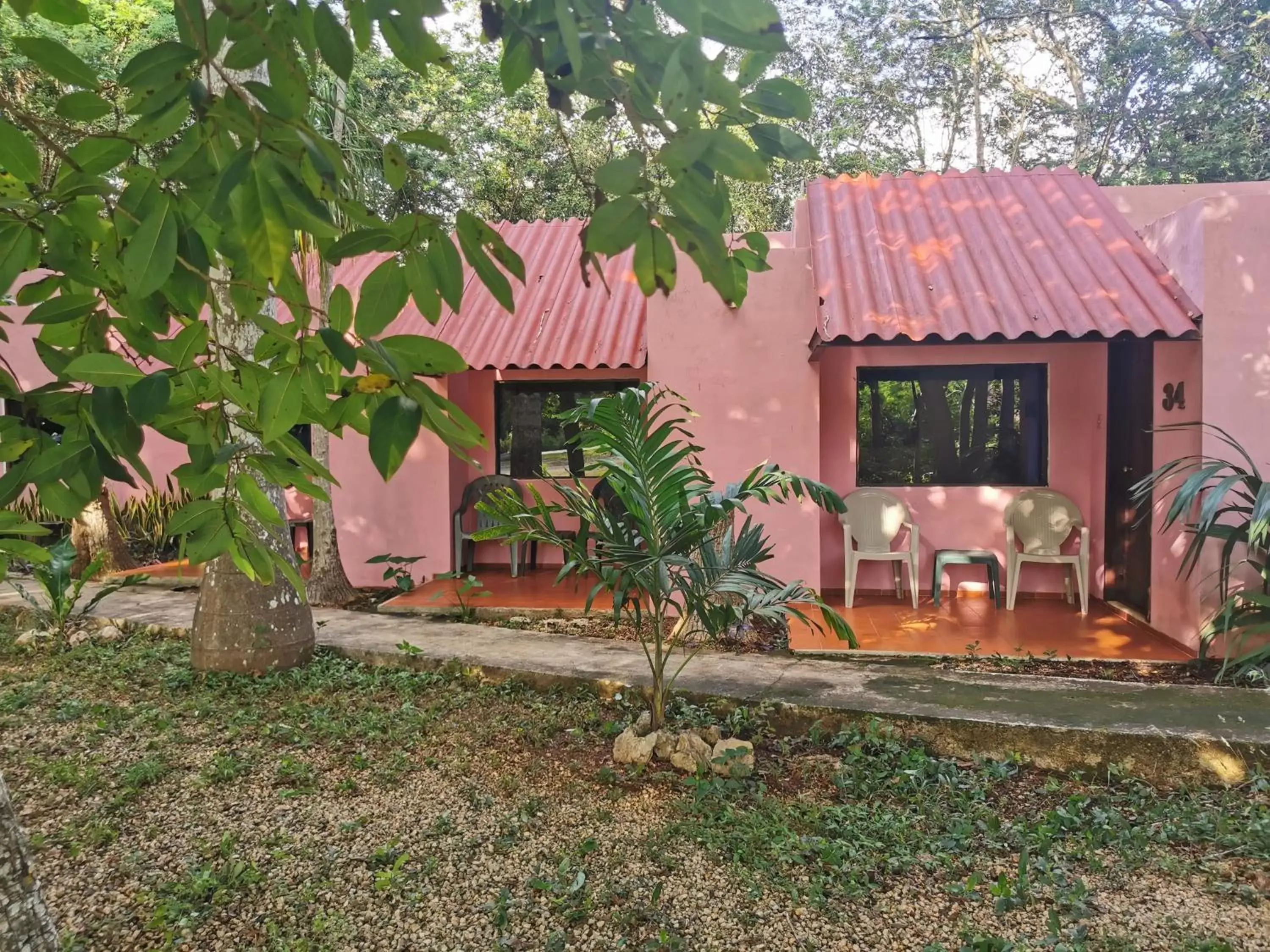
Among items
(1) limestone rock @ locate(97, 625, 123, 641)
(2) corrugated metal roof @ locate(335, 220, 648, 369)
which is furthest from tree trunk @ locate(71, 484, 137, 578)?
(2) corrugated metal roof @ locate(335, 220, 648, 369)

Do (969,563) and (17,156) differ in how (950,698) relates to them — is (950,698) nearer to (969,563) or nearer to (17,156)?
(969,563)

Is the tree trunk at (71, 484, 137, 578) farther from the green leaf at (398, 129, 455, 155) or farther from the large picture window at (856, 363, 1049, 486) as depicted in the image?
the green leaf at (398, 129, 455, 155)

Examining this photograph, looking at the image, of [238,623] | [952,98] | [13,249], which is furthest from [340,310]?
[952,98]

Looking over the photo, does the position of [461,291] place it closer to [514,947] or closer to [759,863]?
[514,947]

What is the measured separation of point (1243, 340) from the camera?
543 centimetres

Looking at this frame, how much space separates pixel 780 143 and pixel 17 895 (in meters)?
2.40

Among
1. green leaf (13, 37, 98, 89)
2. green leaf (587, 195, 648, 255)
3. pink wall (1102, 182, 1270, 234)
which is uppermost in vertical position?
pink wall (1102, 182, 1270, 234)

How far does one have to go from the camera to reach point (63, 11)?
1351 mm

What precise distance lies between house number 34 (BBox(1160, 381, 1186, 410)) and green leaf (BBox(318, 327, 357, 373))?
20.8 ft

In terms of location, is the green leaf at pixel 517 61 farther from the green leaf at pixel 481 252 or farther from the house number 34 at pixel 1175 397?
the house number 34 at pixel 1175 397

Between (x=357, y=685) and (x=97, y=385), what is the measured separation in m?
4.33

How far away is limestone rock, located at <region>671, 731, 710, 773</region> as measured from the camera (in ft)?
12.5

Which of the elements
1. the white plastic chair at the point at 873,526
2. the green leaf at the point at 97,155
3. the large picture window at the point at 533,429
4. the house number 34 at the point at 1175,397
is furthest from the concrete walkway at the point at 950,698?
the green leaf at the point at 97,155

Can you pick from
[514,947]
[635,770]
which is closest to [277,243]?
[514,947]
